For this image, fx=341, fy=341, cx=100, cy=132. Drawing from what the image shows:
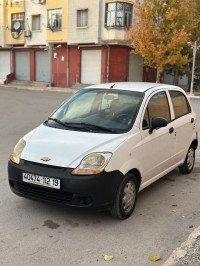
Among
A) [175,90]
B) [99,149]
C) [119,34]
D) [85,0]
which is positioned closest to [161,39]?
[119,34]

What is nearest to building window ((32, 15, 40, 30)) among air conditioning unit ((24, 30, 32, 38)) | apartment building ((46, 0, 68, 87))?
air conditioning unit ((24, 30, 32, 38))

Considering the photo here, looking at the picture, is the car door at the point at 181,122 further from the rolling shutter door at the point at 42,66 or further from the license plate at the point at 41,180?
the rolling shutter door at the point at 42,66

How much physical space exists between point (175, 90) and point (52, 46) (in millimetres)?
30886

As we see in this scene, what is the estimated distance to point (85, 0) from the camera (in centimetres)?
3109

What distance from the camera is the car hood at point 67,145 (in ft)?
13.1

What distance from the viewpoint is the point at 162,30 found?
28.1 meters

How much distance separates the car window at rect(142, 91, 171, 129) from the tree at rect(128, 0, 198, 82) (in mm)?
22661

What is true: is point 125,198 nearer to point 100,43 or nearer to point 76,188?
point 76,188

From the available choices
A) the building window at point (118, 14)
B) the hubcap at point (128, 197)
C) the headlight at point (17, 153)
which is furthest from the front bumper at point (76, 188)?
the building window at point (118, 14)

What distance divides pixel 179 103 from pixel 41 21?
3210 cm

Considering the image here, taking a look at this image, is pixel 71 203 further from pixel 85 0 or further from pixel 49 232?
pixel 85 0

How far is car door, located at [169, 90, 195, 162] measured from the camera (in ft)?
18.5

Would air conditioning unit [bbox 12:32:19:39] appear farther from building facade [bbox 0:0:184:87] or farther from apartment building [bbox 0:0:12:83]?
apartment building [bbox 0:0:12:83]

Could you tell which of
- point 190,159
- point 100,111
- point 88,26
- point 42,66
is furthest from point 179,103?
point 42,66
